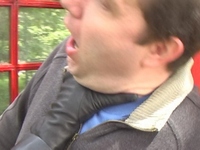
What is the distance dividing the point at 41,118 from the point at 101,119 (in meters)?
0.13

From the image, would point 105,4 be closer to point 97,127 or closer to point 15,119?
point 97,127

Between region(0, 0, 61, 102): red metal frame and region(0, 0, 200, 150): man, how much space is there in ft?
1.21

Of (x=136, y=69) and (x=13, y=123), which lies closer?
(x=136, y=69)

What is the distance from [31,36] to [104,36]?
57 centimetres

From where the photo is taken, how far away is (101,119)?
90cm

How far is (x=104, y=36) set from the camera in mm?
818

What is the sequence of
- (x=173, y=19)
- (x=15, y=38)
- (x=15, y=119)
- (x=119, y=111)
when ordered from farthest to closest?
(x=15, y=38), (x=15, y=119), (x=119, y=111), (x=173, y=19)

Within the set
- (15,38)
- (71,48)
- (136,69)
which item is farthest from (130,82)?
(15,38)

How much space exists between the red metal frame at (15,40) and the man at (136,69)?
368 mm

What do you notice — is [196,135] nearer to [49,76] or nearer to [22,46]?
[49,76]

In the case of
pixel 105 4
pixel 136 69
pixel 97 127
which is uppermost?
pixel 105 4

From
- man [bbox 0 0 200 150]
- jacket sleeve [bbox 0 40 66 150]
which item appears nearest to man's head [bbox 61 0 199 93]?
man [bbox 0 0 200 150]

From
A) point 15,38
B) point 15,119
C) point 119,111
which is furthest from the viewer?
point 15,38

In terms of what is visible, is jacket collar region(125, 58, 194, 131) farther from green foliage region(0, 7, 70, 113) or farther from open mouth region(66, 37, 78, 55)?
green foliage region(0, 7, 70, 113)
